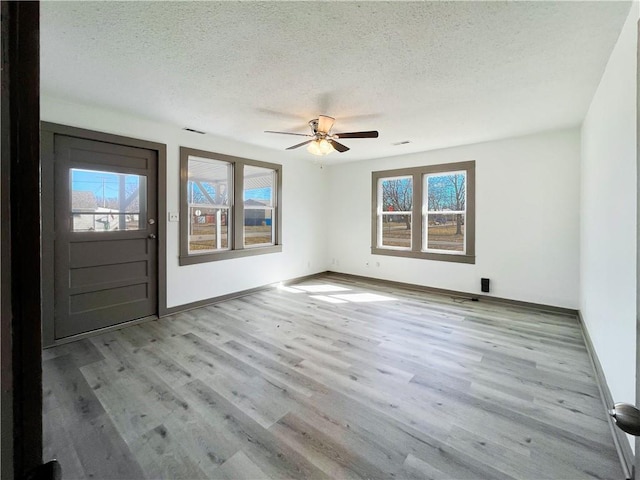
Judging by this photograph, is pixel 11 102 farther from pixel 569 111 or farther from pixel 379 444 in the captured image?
Result: pixel 569 111

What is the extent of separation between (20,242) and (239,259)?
177 inches

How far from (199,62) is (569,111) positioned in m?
3.85

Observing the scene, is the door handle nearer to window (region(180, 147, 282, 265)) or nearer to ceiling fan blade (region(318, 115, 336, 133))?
ceiling fan blade (region(318, 115, 336, 133))

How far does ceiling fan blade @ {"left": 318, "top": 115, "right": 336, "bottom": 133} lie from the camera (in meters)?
3.18

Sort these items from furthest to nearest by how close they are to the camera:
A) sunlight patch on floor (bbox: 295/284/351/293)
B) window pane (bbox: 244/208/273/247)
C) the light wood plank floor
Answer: sunlight patch on floor (bbox: 295/284/351/293) → window pane (bbox: 244/208/273/247) → the light wood plank floor

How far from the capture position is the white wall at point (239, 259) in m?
3.33

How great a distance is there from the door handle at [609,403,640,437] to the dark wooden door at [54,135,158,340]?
4.17 metres

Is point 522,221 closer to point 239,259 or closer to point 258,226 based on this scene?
point 258,226

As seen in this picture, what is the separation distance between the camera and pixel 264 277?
5246mm

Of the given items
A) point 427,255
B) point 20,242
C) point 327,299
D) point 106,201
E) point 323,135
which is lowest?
point 327,299

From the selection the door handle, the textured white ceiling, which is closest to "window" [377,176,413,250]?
the textured white ceiling

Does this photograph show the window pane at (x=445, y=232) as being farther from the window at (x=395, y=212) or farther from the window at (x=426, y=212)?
the window at (x=395, y=212)

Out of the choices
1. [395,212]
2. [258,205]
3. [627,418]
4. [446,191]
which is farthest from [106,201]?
[446,191]

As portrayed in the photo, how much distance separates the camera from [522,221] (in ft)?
14.0
